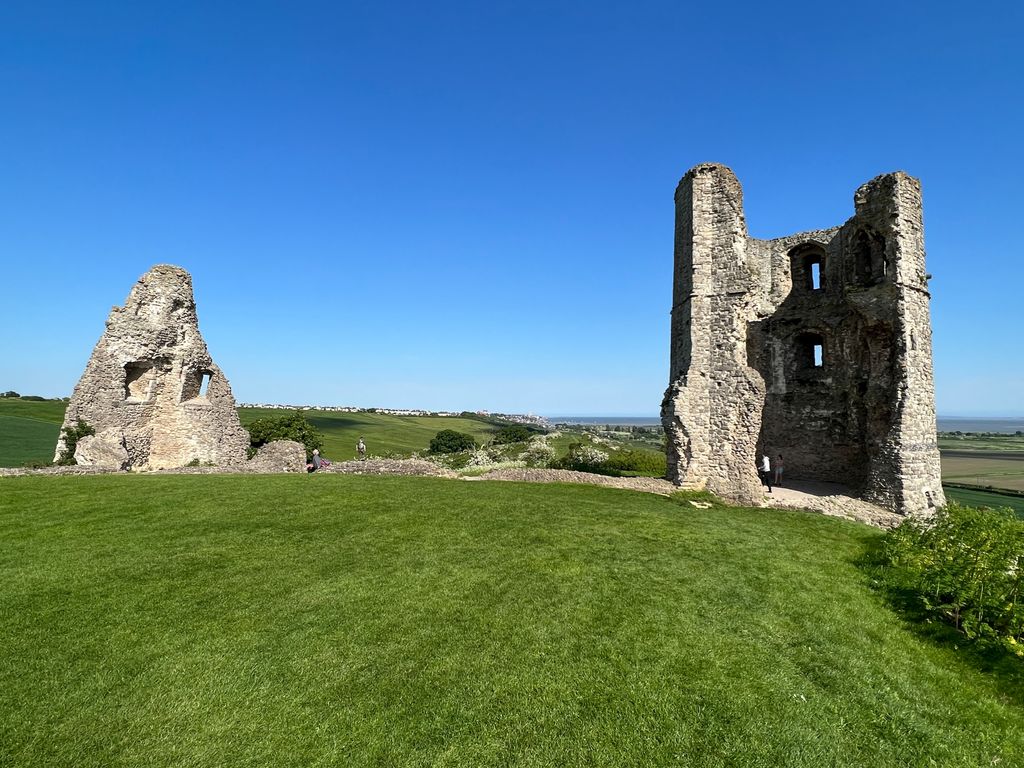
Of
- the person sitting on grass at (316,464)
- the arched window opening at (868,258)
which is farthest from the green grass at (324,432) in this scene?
the arched window opening at (868,258)

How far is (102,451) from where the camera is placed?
17.5 metres

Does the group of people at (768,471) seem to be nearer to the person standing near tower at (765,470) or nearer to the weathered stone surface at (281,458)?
the person standing near tower at (765,470)

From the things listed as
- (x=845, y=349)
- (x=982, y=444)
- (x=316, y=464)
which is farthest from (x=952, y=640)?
(x=982, y=444)

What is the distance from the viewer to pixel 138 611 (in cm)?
613

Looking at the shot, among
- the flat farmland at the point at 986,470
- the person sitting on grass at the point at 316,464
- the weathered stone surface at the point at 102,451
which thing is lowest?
the flat farmland at the point at 986,470

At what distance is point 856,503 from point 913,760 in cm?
1185

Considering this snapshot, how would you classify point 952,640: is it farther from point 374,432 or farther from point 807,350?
point 374,432

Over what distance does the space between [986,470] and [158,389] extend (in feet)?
202

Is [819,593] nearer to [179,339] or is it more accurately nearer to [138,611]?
[138,611]

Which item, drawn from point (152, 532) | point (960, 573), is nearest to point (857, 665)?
point (960, 573)

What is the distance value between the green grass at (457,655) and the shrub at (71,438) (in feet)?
31.6

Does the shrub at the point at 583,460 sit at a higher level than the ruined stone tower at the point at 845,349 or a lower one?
lower

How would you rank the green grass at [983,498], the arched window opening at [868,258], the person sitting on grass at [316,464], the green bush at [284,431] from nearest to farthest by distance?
1. the arched window opening at [868,258]
2. the person sitting on grass at [316,464]
3. the green grass at [983,498]
4. the green bush at [284,431]

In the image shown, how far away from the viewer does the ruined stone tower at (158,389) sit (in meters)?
18.5
